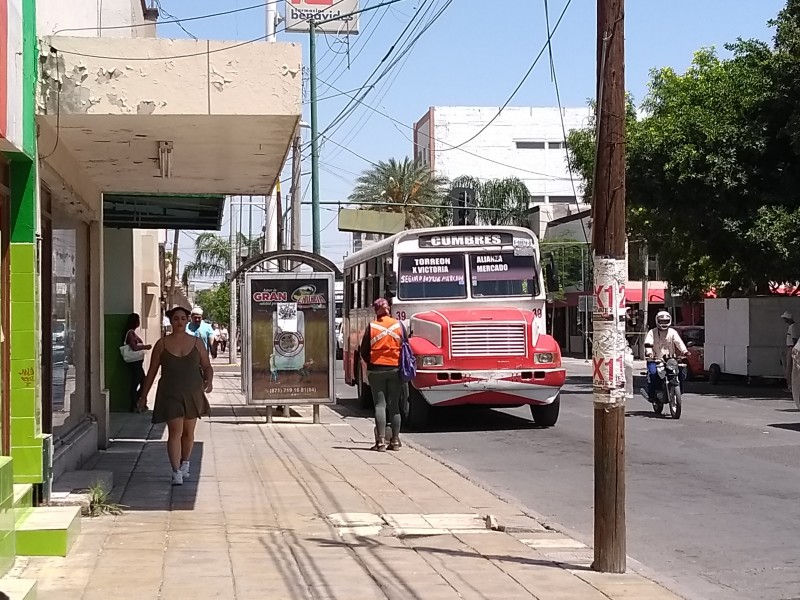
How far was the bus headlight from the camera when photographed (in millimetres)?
16781

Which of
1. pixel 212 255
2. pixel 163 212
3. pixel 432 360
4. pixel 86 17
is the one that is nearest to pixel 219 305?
pixel 212 255

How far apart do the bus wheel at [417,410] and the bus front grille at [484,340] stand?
1.04 metres

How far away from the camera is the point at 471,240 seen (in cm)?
1839

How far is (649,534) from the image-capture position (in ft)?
29.6

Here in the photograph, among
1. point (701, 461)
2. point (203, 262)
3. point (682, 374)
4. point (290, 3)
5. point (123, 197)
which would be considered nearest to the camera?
point (701, 461)

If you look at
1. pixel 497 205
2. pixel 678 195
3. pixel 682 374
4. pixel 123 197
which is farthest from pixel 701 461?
pixel 497 205

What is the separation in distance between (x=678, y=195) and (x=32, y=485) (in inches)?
816

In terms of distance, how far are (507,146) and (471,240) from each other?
64.3m

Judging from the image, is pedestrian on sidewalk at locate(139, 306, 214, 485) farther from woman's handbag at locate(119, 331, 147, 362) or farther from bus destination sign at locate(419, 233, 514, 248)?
woman's handbag at locate(119, 331, 147, 362)

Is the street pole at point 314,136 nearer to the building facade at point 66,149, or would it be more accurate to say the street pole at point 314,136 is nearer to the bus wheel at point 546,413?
the bus wheel at point 546,413

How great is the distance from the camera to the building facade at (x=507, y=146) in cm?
8094

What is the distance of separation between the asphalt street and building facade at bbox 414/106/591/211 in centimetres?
6063

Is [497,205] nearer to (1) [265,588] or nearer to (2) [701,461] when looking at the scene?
(2) [701,461]

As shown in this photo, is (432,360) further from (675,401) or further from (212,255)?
(212,255)
